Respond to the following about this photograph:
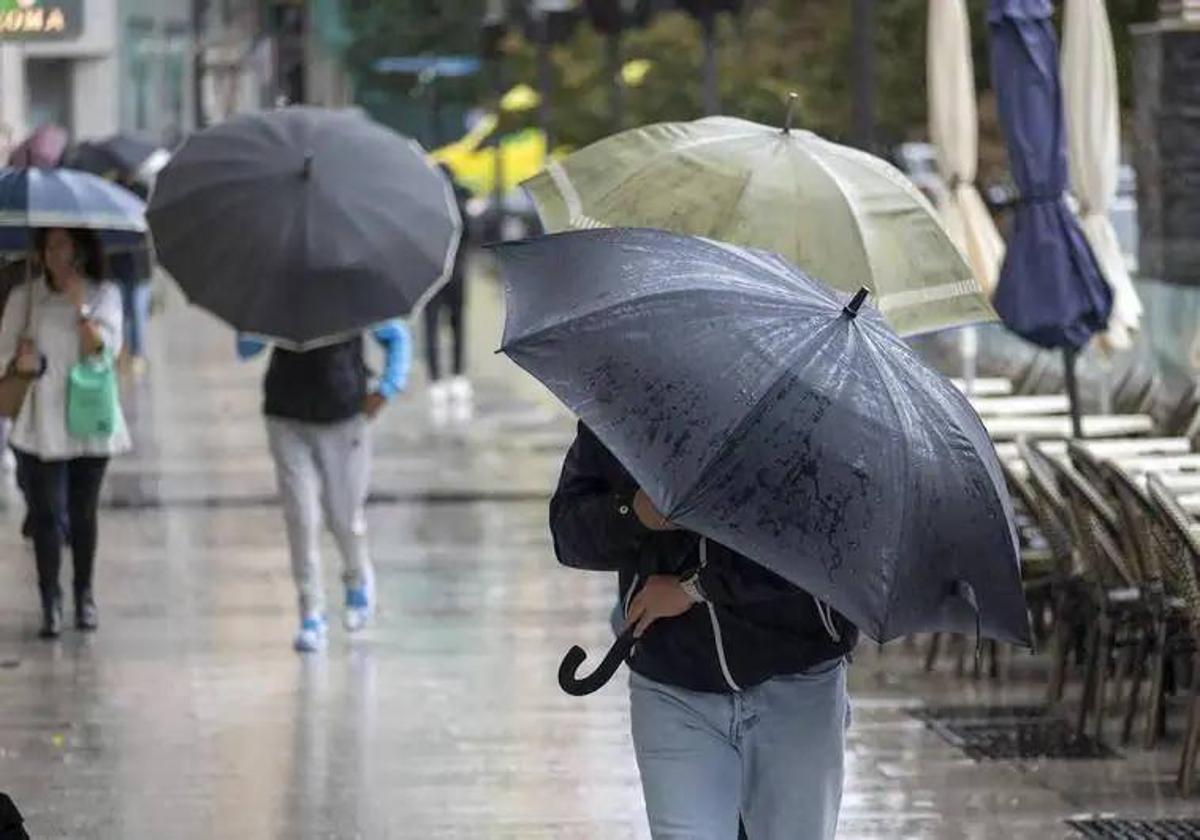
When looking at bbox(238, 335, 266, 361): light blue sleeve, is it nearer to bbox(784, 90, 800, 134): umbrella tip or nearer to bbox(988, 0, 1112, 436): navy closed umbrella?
bbox(988, 0, 1112, 436): navy closed umbrella

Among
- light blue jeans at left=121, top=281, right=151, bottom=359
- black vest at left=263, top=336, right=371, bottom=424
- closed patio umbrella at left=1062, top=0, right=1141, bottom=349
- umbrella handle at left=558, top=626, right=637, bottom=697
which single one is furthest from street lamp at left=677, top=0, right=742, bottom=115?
umbrella handle at left=558, top=626, right=637, bottom=697

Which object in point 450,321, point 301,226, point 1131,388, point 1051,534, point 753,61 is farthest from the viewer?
point 753,61

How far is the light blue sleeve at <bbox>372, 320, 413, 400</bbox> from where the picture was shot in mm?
12586

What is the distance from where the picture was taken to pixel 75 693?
11.9m

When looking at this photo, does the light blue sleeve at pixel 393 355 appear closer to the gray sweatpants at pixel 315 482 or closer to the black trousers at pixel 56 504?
the gray sweatpants at pixel 315 482

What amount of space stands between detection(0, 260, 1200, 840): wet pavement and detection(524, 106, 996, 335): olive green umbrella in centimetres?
236

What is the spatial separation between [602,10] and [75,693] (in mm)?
18678

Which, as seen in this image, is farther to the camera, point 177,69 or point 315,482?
point 177,69

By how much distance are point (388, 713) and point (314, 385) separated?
5.11 ft

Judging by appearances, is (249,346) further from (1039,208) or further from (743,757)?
(743,757)

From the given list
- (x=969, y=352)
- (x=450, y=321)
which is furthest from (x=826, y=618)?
(x=450, y=321)

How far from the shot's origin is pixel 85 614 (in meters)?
13.6

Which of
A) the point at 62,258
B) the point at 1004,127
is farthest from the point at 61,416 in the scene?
the point at 1004,127

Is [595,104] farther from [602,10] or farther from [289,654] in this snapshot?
[289,654]
